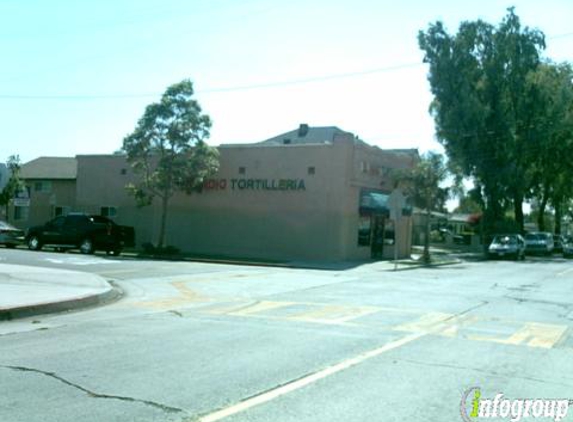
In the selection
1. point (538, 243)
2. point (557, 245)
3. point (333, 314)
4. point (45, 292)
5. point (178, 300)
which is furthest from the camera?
point (557, 245)

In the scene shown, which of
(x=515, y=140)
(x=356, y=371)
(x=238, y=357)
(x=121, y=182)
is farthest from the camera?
(x=515, y=140)

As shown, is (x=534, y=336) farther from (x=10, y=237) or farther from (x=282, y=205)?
(x=10, y=237)

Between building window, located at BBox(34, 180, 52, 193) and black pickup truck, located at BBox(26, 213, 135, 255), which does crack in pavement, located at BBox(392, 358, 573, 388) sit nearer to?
black pickup truck, located at BBox(26, 213, 135, 255)

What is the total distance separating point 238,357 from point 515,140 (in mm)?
40676

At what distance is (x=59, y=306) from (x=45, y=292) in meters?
1.65

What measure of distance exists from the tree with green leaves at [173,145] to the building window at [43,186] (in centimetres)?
1072

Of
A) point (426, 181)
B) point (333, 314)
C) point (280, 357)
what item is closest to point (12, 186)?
point (426, 181)

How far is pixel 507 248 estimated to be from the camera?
40.4m

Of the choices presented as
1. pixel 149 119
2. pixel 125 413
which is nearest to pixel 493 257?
pixel 149 119

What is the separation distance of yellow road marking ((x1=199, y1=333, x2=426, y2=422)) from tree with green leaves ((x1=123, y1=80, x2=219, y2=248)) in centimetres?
2357

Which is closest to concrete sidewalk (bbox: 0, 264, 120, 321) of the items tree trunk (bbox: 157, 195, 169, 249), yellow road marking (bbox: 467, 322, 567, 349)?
yellow road marking (bbox: 467, 322, 567, 349)

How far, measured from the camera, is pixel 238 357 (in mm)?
8320

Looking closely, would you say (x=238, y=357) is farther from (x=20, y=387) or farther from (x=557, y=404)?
(x=557, y=404)

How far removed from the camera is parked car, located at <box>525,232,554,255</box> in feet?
166
